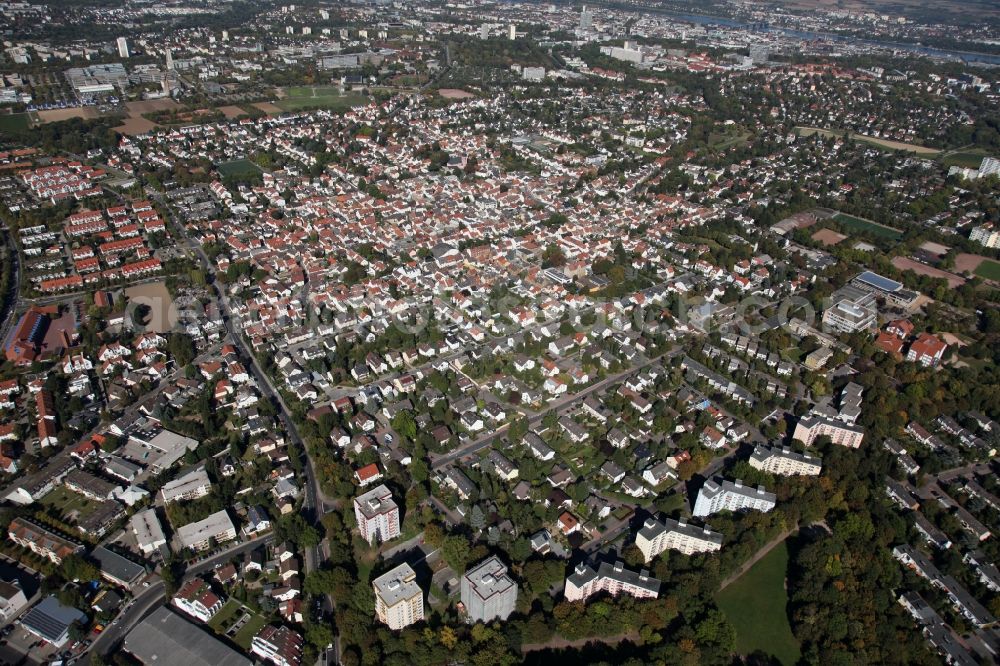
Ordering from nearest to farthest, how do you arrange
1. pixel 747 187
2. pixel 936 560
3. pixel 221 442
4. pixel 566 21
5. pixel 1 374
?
pixel 936 560 < pixel 221 442 < pixel 1 374 < pixel 747 187 < pixel 566 21

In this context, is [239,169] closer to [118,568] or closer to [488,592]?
[118,568]

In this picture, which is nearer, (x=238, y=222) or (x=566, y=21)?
(x=238, y=222)

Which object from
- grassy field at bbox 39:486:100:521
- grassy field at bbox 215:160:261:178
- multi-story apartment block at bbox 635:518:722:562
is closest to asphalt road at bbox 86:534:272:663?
grassy field at bbox 39:486:100:521

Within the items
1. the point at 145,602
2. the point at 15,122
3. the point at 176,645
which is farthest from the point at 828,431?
the point at 15,122

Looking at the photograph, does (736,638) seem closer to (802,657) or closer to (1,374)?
(802,657)

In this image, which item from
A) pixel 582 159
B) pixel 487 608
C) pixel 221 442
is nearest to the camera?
pixel 487 608

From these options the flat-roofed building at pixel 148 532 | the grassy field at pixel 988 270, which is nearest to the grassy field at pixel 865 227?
the grassy field at pixel 988 270

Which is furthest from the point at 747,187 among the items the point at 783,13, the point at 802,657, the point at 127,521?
the point at 783,13
